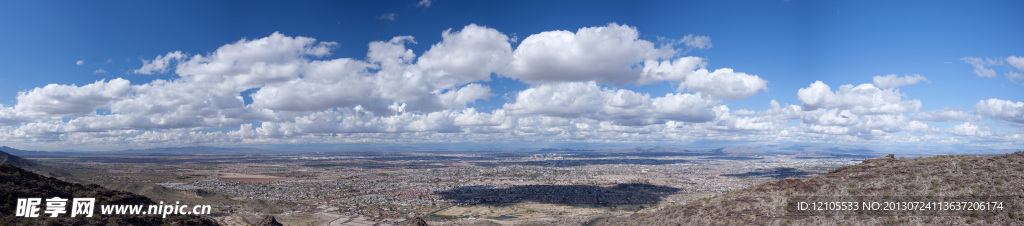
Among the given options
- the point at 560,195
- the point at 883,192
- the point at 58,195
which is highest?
the point at 883,192

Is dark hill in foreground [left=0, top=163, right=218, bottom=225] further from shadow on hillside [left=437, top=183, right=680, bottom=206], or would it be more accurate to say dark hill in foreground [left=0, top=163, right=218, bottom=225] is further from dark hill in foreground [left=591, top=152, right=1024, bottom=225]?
shadow on hillside [left=437, top=183, right=680, bottom=206]

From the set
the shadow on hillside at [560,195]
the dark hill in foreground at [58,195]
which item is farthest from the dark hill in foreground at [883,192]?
the shadow on hillside at [560,195]

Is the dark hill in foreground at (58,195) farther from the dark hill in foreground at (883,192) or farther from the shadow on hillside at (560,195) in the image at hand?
the shadow on hillside at (560,195)

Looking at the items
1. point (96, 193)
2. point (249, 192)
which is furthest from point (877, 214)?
point (249, 192)

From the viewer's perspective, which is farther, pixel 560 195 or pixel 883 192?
pixel 560 195

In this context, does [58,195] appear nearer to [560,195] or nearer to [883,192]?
[883,192]

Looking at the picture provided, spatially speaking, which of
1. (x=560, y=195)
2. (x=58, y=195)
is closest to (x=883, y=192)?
(x=58, y=195)

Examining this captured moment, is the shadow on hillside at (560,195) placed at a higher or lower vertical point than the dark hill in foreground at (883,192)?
lower
